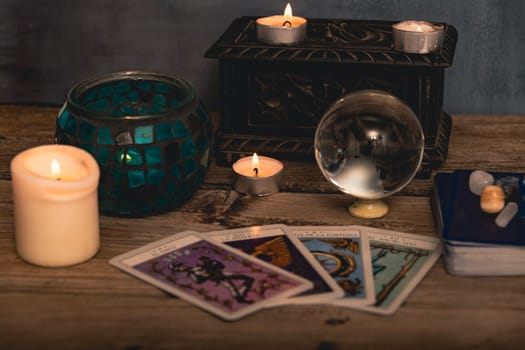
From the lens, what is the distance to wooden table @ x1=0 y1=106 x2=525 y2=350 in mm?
985

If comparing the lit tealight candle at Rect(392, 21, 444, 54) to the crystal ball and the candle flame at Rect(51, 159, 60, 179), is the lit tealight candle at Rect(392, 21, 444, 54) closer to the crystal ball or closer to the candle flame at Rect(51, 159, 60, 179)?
the crystal ball

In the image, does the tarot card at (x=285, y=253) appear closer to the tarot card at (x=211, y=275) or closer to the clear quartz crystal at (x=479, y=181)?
the tarot card at (x=211, y=275)

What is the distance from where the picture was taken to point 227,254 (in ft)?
3.84

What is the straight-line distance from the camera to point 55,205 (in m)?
1.10

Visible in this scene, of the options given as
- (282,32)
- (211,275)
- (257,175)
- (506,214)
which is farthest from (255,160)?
(506,214)

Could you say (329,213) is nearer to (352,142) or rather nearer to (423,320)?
(352,142)

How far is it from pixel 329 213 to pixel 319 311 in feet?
0.97

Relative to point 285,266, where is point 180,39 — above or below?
above

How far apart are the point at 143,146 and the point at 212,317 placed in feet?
1.04

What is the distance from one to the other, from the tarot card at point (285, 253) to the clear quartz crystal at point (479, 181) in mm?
295

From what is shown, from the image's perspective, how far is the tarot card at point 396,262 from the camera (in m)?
1.07

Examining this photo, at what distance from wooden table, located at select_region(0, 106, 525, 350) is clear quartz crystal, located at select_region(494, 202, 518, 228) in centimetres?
8

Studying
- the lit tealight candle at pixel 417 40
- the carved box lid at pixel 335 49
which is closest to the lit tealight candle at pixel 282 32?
the carved box lid at pixel 335 49

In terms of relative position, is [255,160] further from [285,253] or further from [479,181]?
[479,181]
